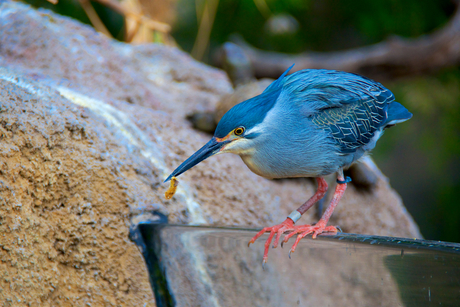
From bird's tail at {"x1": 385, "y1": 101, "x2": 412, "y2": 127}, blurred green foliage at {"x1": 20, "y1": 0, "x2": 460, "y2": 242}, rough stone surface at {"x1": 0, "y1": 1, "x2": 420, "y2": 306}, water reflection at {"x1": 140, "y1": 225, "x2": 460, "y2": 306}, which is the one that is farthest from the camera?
blurred green foliage at {"x1": 20, "y1": 0, "x2": 460, "y2": 242}

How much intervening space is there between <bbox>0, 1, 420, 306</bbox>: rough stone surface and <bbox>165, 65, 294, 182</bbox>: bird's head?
0.51 m

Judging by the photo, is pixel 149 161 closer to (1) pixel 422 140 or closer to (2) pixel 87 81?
(2) pixel 87 81

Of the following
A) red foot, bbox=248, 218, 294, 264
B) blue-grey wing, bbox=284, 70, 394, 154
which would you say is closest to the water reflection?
Result: red foot, bbox=248, 218, 294, 264

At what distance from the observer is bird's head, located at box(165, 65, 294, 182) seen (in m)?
1.85

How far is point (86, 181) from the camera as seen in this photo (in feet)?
6.93

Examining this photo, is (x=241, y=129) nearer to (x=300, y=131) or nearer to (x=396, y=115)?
(x=300, y=131)

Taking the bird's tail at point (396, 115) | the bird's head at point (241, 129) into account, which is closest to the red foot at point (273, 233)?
the bird's head at point (241, 129)

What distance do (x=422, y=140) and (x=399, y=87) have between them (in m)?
1.16

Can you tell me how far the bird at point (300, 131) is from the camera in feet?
6.21

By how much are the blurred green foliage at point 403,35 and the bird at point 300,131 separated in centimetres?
512

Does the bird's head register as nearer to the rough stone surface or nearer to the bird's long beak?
the bird's long beak

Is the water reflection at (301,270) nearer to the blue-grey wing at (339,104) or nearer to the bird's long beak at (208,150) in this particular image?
the bird's long beak at (208,150)

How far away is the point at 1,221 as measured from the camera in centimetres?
185

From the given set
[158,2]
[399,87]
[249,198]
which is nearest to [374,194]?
[249,198]
